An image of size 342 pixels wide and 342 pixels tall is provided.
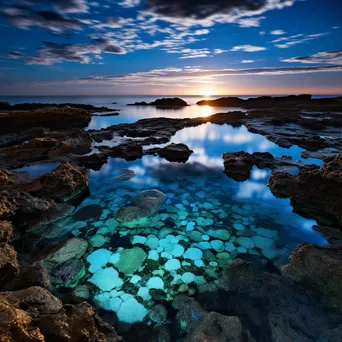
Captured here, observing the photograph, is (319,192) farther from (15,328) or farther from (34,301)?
(15,328)

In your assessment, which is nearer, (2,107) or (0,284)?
(0,284)

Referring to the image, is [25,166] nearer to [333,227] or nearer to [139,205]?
[139,205]

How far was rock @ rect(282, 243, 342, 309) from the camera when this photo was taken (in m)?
4.39

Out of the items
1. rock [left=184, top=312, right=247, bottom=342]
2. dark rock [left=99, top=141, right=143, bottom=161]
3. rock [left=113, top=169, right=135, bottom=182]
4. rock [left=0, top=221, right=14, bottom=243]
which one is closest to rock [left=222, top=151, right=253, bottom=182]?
rock [left=113, top=169, right=135, bottom=182]

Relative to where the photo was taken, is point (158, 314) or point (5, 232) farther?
point (5, 232)

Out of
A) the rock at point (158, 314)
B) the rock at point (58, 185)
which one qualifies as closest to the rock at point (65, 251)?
the rock at point (158, 314)

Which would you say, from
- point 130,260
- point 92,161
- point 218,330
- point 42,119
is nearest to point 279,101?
point 42,119

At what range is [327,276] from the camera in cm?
454

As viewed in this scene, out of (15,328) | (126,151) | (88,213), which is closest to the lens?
(15,328)

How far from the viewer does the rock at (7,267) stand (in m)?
4.30

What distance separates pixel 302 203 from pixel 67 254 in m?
8.70

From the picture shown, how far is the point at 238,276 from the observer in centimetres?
490

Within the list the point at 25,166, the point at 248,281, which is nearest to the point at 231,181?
the point at 248,281

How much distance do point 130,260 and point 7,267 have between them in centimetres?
258
